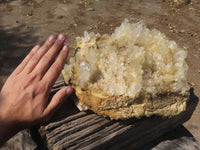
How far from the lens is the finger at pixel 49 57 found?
1.49 m

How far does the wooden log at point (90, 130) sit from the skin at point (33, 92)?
0.36 ft

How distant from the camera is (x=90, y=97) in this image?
140 cm

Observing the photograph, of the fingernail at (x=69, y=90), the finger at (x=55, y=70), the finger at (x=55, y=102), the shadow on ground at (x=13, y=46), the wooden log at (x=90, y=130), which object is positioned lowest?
the shadow on ground at (x=13, y=46)

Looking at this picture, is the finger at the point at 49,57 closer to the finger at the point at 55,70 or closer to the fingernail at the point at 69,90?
the finger at the point at 55,70

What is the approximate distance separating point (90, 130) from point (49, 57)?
0.62 m

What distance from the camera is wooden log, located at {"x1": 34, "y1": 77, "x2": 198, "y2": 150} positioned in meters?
1.39

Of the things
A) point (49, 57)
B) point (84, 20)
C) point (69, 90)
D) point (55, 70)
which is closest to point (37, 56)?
point (49, 57)

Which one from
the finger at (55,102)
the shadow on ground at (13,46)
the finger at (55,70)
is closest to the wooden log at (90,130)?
the finger at (55,102)

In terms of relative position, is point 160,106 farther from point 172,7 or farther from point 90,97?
point 172,7

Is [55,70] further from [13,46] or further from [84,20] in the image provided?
[84,20]

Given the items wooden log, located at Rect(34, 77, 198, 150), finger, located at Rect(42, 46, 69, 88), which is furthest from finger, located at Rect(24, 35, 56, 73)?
wooden log, located at Rect(34, 77, 198, 150)

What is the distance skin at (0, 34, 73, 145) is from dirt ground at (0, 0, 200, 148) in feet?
7.92

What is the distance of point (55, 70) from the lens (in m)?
1.47

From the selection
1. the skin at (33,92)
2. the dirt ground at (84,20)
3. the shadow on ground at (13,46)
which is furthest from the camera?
the dirt ground at (84,20)
